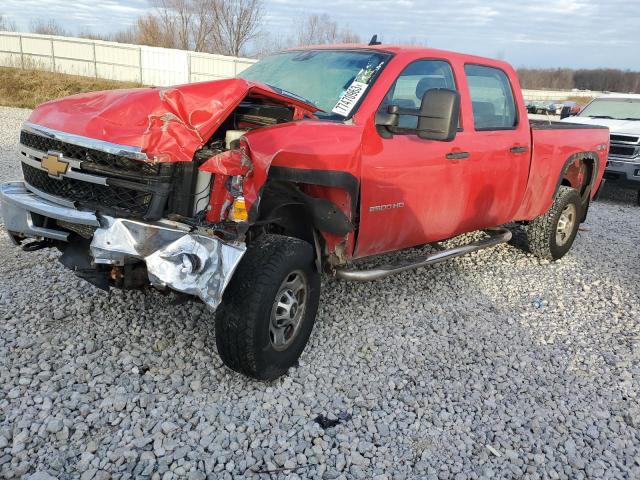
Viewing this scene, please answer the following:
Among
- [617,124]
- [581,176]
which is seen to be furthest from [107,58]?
[581,176]

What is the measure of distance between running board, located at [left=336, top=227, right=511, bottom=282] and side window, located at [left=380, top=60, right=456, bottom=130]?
1.04 m

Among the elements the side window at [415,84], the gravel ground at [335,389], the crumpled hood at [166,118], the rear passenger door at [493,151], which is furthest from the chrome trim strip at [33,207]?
the rear passenger door at [493,151]

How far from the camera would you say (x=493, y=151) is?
4.89 metres

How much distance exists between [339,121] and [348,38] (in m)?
44.5

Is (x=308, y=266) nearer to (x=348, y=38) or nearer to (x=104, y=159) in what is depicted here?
(x=104, y=159)

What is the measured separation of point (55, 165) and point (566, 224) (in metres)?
5.50

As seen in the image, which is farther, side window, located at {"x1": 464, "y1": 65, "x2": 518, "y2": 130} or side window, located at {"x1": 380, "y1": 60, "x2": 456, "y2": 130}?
side window, located at {"x1": 464, "y1": 65, "x2": 518, "y2": 130}

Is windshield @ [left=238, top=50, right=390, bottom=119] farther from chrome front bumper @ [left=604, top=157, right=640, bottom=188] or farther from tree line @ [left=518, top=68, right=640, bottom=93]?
tree line @ [left=518, top=68, right=640, bottom=93]

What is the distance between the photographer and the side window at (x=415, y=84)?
4113 millimetres

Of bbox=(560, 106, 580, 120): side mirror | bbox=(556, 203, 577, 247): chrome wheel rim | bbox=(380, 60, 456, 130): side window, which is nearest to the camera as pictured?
bbox=(380, 60, 456, 130): side window

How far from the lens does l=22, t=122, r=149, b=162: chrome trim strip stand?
297 cm

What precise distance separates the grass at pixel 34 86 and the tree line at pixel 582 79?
243ft

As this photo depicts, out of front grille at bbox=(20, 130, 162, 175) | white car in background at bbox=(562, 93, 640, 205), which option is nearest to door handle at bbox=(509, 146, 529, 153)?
front grille at bbox=(20, 130, 162, 175)

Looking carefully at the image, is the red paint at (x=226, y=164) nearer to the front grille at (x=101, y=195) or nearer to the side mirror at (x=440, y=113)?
the front grille at (x=101, y=195)
